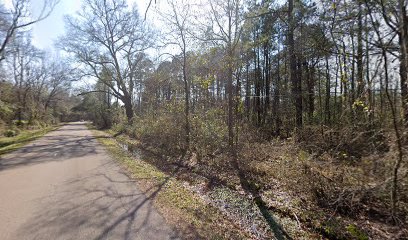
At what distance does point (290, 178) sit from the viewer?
7.04 m

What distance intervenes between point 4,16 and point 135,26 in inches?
463

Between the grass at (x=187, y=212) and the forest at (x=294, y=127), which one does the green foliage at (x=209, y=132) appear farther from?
the grass at (x=187, y=212)

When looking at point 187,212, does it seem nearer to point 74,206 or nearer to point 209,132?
point 74,206

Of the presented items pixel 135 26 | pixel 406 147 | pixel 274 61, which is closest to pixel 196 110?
pixel 406 147

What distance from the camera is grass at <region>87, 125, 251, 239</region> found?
4496 millimetres

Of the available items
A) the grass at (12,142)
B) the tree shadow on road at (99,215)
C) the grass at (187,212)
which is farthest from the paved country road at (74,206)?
the grass at (12,142)

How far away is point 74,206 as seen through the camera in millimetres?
5469

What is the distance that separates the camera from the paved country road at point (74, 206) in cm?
430

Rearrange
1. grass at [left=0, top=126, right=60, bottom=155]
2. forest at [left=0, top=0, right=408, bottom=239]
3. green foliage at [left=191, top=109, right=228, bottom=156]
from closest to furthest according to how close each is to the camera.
Result: forest at [left=0, top=0, right=408, bottom=239], green foliage at [left=191, top=109, right=228, bottom=156], grass at [left=0, top=126, right=60, bottom=155]

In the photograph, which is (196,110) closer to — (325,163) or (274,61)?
(325,163)

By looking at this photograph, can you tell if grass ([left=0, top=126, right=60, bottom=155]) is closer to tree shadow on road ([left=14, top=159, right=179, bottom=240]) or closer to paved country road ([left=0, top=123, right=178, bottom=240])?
paved country road ([left=0, top=123, right=178, bottom=240])

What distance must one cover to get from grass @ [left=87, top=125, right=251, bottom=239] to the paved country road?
0.27 metres

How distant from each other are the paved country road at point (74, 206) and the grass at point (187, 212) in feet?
0.90

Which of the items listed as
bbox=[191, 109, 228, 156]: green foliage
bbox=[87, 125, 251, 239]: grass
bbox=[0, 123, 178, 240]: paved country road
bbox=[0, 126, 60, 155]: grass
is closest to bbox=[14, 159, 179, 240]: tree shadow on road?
bbox=[0, 123, 178, 240]: paved country road
